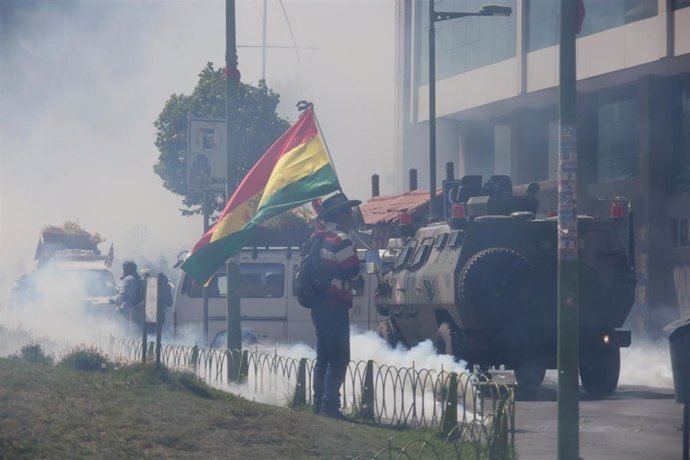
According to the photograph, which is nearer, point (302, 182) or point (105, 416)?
point (105, 416)

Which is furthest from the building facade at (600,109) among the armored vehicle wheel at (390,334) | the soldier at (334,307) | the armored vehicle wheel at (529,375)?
the soldier at (334,307)

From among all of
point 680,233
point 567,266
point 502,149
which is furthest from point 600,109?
point 567,266

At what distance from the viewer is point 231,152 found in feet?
50.6

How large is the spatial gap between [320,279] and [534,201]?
230 inches

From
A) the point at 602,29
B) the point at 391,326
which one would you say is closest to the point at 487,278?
the point at 391,326

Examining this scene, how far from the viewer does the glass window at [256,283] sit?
20.4 m

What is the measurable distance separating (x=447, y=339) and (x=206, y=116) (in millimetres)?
22668

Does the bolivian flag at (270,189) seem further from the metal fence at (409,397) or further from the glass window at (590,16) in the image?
the glass window at (590,16)

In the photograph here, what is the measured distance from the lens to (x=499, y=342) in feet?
48.3

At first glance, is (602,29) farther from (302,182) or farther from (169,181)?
(302,182)

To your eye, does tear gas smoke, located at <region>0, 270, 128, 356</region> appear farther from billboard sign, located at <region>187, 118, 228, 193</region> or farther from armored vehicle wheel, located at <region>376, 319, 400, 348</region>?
armored vehicle wheel, located at <region>376, 319, 400, 348</region>

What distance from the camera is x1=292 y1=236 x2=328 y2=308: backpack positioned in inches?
422

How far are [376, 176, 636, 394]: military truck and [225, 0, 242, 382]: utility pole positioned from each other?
2.35 metres

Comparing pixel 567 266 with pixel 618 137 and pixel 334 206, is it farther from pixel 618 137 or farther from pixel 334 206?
pixel 618 137
